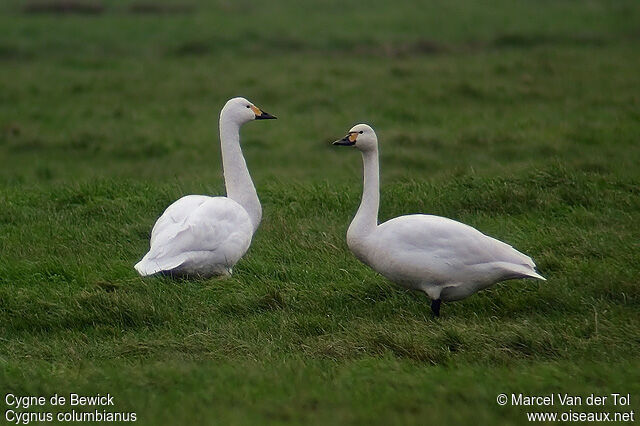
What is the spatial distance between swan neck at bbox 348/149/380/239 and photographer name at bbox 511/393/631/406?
209 centimetres

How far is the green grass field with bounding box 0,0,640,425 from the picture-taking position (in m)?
4.92

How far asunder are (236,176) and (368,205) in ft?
5.93

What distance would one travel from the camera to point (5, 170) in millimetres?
12000

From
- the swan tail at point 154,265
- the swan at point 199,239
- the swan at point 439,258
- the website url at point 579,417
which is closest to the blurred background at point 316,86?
the swan at point 199,239

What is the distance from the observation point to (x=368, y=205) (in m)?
6.66

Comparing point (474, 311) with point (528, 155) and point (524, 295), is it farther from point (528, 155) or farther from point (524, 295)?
point (528, 155)

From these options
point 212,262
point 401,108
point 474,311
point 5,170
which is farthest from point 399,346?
point 401,108

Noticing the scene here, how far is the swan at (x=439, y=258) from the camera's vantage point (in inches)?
242

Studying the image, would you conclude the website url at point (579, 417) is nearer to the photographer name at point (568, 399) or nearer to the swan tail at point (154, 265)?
the photographer name at point (568, 399)

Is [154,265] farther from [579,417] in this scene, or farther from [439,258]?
[579,417]

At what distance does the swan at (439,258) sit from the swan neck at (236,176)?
68.2 inches

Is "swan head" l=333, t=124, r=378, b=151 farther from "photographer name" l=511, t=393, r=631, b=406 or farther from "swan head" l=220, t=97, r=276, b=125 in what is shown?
"photographer name" l=511, t=393, r=631, b=406

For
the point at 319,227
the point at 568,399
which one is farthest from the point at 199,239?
the point at 568,399

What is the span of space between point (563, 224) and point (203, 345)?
3.67 metres
